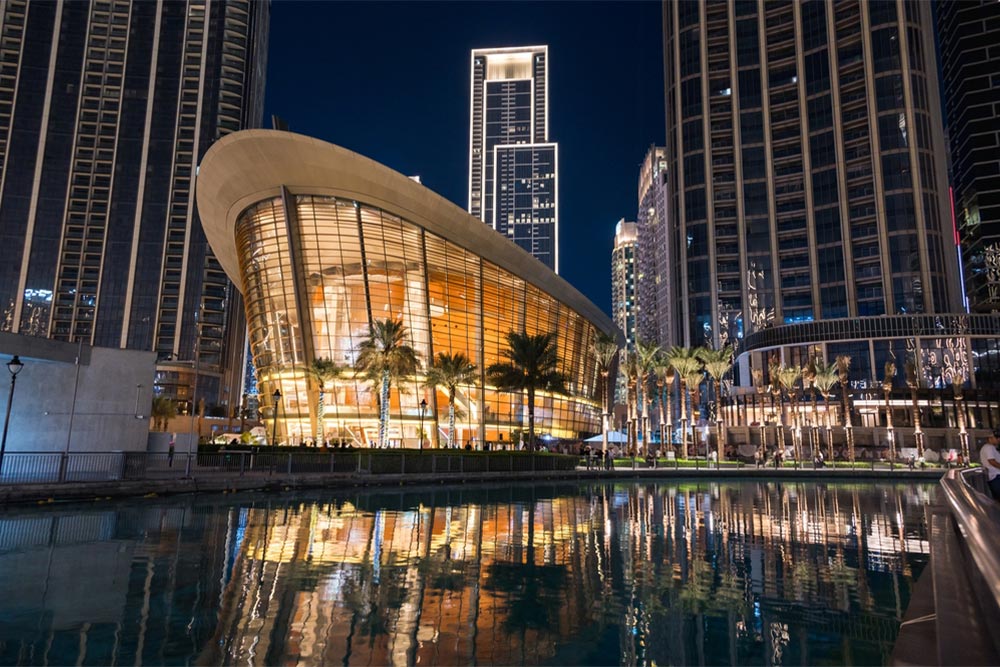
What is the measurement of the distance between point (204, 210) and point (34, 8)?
381ft

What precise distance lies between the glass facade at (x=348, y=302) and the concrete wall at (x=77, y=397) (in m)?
26.7

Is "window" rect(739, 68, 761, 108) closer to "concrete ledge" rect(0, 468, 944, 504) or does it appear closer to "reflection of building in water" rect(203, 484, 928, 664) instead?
"concrete ledge" rect(0, 468, 944, 504)

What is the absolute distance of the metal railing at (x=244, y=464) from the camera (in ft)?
77.8

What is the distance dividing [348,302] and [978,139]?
465 feet

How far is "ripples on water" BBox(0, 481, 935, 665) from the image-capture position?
23.1 ft

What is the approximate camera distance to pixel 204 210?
6356 centimetres

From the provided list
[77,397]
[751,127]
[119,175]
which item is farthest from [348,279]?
[119,175]

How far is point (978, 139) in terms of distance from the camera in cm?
13038

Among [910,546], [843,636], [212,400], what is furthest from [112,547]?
[212,400]

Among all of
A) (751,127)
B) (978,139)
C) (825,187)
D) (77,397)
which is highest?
(978,139)

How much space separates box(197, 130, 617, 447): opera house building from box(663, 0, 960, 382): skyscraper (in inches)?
2441

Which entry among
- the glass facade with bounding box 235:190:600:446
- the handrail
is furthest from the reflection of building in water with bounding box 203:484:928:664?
the glass facade with bounding box 235:190:600:446

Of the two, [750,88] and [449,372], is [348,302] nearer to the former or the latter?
[449,372]

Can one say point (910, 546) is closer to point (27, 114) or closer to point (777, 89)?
point (777, 89)
